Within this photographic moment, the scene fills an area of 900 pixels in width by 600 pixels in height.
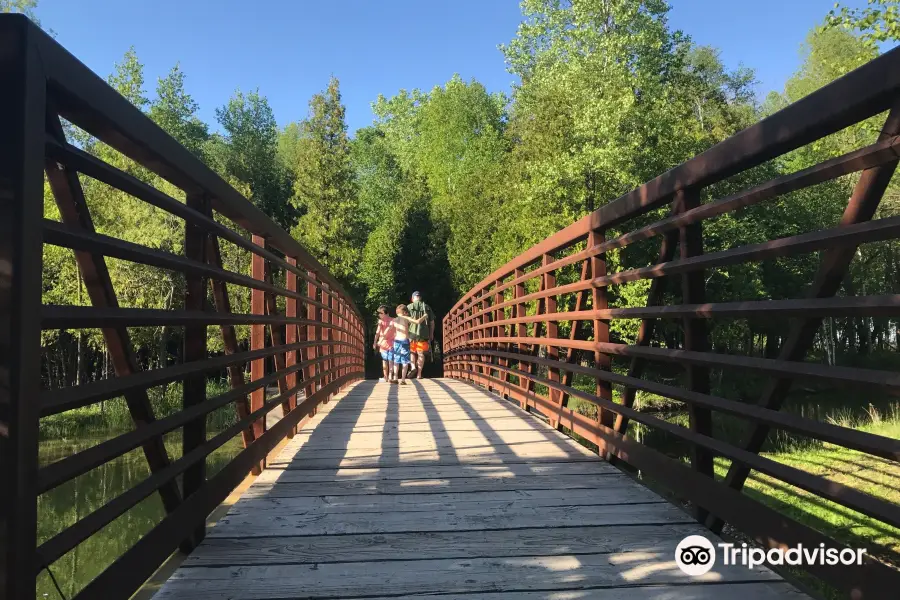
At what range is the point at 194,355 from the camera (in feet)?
7.14

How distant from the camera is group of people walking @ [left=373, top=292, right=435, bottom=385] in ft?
29.1

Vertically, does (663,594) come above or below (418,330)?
below

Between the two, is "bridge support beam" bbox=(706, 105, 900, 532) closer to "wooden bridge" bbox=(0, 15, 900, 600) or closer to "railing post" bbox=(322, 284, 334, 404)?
"wooden bridge" bbox=(0, 15, 900, 600)

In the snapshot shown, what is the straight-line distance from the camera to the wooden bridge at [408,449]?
123 centimetres

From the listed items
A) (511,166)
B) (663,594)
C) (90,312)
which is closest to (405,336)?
(663,594)

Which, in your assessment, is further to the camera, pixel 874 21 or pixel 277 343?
pixel 874 21

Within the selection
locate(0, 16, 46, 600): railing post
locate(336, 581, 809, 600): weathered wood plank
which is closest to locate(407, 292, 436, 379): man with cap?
locate(336, 581, 809, 600): weathered wood plank

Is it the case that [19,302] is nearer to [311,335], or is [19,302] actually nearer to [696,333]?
[696,333]

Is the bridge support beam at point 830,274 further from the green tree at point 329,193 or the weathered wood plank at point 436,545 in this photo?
the green tree at point 329,193

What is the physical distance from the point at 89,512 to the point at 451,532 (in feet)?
26.9

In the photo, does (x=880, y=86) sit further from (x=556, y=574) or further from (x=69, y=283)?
(x=69, y=283)

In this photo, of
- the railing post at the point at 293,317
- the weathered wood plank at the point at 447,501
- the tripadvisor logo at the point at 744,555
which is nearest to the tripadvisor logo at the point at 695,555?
the tripadvisor logo at the point at 744,555

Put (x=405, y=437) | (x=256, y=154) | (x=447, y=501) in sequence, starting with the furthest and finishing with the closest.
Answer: (x=256, y=154) → (x=405, y=437) → (x=447, y=501)

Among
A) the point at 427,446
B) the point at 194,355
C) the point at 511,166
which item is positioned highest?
the point at 511,166
